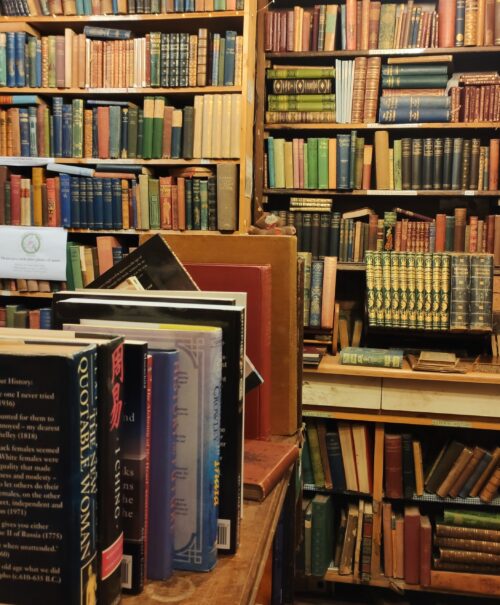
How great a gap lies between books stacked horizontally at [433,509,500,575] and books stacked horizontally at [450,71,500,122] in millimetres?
1531

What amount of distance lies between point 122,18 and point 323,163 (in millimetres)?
1021

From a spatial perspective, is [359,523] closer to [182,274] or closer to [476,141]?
[476,141]

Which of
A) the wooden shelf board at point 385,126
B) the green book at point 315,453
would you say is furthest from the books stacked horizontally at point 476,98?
the green book at point 315,453

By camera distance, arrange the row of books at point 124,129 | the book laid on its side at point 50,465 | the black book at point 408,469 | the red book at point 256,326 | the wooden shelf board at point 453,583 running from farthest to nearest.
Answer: the row of books at point 124,129
the black book at point 408,469
the wooden shelf board at point 453,583
the red book at point 256,326
the book laid on its side at point 50,465

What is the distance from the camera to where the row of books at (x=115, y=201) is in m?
2.64

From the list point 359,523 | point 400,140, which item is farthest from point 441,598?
point 400,140

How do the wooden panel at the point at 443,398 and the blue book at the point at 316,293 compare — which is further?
the blue book at the point at 316,293

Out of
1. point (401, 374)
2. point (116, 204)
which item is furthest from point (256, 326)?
point (116, 204)

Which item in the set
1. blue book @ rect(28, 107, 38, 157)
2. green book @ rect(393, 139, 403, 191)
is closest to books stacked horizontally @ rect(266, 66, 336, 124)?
green book @ rect(393, 139, 403, 191)

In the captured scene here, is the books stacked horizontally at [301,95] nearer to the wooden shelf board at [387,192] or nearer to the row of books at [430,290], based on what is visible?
the wooden shelf board at [387,192]

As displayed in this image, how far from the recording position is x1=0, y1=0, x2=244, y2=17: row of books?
2.53 metres

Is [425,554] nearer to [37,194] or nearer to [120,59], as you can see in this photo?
[37,194]

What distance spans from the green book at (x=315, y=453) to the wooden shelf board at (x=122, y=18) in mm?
1637

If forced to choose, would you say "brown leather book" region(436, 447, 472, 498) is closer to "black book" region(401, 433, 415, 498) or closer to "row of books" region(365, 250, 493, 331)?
"black book" region(401, 433, 415, 498)
